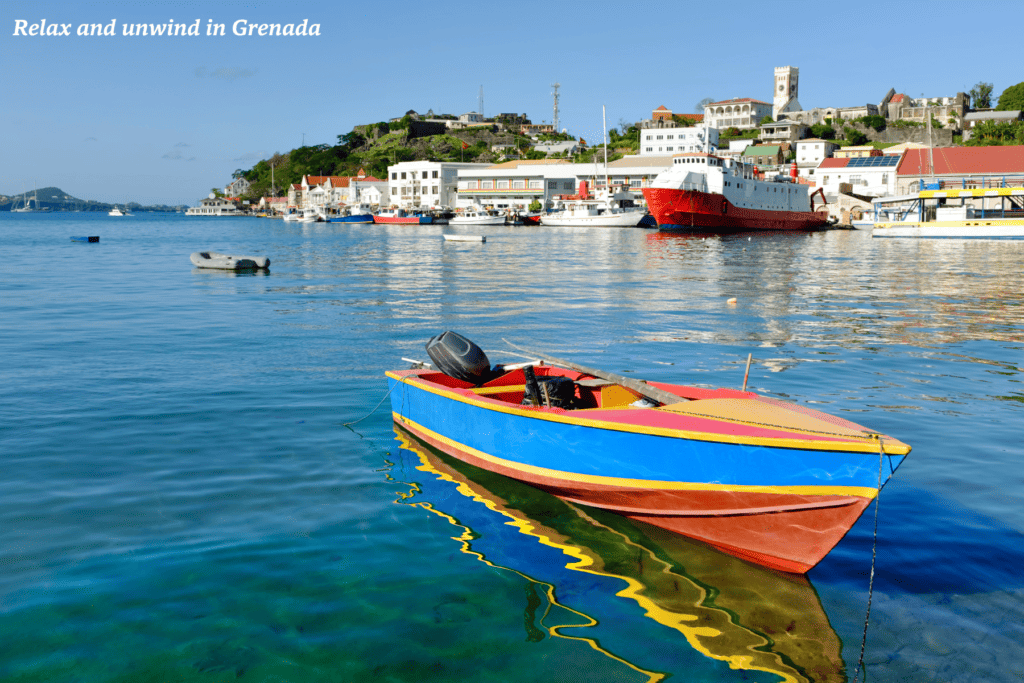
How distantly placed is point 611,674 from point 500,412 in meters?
3.32

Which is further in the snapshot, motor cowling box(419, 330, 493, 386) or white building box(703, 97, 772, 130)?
white building box(703, 97, 772, 130)

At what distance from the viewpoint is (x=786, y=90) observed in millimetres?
143500

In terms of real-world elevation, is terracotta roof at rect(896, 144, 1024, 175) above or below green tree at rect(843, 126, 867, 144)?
below

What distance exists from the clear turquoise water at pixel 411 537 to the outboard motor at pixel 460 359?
111 cm

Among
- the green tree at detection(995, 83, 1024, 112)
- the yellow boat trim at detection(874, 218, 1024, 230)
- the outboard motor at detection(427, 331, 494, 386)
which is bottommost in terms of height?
the outboard motor at detection(427, 331, 494, 386)

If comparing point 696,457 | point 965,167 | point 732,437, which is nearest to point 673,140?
point 965,167

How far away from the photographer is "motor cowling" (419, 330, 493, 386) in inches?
368

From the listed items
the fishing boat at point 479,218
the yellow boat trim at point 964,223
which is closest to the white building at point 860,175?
the yellow boat trim at point 964,223

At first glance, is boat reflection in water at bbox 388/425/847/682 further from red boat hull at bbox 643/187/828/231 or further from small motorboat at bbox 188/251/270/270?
red boat hull at bbox 643/187/828/231

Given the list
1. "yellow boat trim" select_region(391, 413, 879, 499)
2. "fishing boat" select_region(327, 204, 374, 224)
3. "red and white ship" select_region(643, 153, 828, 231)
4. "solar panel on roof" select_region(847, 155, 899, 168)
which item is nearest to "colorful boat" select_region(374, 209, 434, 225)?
"fishing boat" select_region(327, 204, 374, 224)

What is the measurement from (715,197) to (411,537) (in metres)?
68.2

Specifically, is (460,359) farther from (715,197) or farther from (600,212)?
(600,212)

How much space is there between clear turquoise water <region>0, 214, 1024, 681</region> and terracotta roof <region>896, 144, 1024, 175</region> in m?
76.4

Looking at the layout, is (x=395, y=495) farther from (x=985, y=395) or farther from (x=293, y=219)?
(x=293, y=219)
